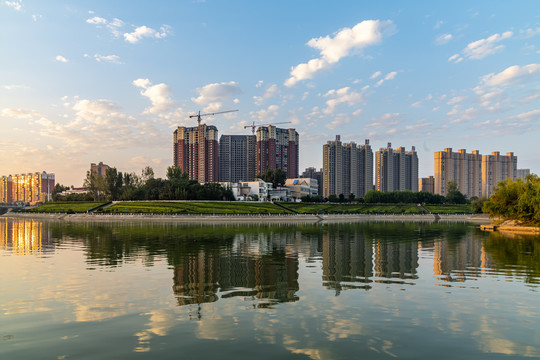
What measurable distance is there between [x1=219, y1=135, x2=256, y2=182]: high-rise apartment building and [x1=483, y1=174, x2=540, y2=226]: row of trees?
446 feet

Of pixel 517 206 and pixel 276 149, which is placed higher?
pixel 276 149

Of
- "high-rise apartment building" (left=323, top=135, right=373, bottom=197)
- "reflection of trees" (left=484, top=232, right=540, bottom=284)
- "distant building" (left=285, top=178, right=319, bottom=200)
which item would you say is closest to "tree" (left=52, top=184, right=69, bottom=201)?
"distant building" (left=285, top=178, right=319, bottom=200)

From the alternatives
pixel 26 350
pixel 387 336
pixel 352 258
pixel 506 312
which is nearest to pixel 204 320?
pixel 26 350

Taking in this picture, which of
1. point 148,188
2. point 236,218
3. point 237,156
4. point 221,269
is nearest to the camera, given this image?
point 221,269

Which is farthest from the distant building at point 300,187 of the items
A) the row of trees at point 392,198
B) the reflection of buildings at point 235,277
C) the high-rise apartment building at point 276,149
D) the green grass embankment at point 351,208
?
the reflection of buildings at point 235,277

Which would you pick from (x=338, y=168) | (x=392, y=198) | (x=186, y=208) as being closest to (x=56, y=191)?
(x=186, y=208)

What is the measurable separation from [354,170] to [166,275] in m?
188

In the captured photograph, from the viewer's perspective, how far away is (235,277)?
18.5m

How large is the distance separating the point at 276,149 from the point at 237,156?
24.0 metres

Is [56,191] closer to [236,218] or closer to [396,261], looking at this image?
[236,218]

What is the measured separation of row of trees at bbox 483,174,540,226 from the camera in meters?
52.7

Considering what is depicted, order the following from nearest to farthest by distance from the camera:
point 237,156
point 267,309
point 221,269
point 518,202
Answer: point 267,309, point 221,269, point 518,202, point 237,156

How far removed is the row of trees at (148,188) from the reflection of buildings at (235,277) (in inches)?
3615

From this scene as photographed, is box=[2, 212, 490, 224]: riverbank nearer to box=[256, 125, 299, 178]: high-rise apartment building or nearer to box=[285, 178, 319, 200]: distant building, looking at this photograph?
box=[285, 178, 319, 200]: distant building
